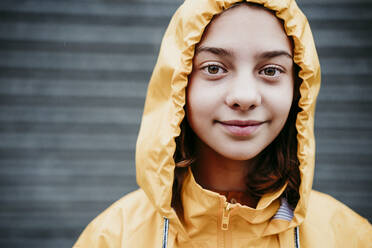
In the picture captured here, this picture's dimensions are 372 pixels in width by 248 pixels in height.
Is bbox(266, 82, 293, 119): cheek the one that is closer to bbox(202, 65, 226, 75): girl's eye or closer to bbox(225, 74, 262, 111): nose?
bbox(225, 74, 262, 111): nose

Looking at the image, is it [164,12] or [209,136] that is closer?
[209,136]

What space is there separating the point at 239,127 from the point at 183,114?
24 centimetres

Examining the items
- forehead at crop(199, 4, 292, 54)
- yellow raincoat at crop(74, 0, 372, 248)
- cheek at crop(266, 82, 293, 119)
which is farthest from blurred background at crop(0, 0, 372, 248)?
cheek at crop(266, 82, 293, 119)

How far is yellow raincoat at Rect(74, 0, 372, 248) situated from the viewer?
1.31m

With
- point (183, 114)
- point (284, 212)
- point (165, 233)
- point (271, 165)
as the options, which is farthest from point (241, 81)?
point (165, 233)

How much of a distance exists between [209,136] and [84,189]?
2029 mm

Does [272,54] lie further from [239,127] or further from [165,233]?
[165,233]

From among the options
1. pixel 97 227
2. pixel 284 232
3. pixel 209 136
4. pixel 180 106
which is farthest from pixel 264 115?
pixel 97 227

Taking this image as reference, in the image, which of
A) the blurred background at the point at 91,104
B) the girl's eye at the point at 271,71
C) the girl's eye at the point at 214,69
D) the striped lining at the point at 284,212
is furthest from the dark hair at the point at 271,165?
the blurred background at the point at 91,104

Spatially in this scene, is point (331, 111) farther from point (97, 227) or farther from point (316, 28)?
point (97, 227)

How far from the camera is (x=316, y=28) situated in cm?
290

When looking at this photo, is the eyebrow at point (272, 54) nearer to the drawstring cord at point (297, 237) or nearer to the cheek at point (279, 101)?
the cheek at point (279, 101)

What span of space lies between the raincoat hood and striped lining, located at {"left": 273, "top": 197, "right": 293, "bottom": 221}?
0.02 metres

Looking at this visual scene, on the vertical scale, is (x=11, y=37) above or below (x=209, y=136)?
above
